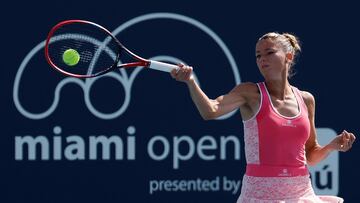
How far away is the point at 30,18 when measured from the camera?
6418 mm

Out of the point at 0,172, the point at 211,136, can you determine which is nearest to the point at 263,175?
the point at 211,136

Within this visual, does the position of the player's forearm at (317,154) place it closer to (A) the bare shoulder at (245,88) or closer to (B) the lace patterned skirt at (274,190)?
(B) the lace patterned skirt at (274,190)

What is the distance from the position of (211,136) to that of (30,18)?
156cm

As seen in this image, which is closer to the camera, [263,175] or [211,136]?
[263,175]

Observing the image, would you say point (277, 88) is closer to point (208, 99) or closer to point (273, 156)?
point (273, 156)

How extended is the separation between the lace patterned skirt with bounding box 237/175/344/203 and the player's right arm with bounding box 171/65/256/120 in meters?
0.36

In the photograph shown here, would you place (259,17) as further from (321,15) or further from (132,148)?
(132,148)

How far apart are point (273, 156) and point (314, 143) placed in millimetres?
467

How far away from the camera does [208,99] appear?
3.90m

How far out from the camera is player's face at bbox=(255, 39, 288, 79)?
414 centimetres

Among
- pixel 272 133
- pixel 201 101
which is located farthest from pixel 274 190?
pixel 201 101

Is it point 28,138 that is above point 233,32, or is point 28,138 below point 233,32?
below

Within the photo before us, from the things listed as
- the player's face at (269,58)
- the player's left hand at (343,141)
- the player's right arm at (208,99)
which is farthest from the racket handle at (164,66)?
the player's left hand at (343,141)

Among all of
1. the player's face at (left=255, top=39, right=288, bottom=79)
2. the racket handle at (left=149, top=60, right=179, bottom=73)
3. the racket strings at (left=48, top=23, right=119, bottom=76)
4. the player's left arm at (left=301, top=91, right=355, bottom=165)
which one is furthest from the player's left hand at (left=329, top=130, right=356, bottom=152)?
the racket strings at (left=48, top=23, right=119, bottom=76)
